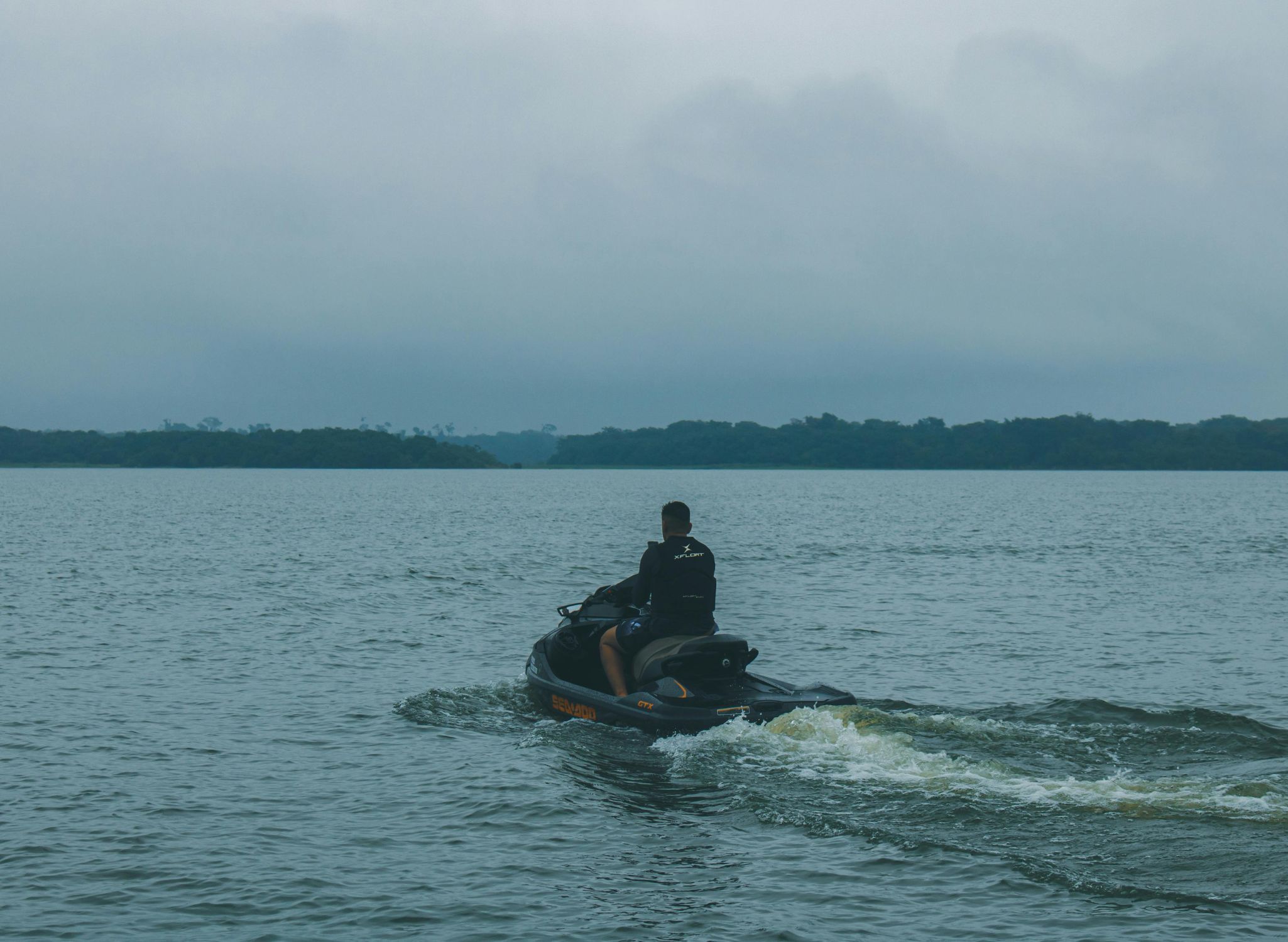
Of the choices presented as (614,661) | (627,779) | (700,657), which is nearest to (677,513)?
(700,657)

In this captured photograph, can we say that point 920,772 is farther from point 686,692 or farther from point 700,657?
point 700,657

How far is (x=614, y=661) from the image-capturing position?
47.8ft

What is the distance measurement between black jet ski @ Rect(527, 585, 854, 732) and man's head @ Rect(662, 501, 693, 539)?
3.97 feet

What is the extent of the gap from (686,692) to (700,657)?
1.58 feet

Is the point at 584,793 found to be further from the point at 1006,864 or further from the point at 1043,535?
the point at 1043,535

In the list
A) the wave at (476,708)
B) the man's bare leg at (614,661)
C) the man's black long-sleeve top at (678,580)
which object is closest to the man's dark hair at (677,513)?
the man's black long-sleeve top at (678,580)

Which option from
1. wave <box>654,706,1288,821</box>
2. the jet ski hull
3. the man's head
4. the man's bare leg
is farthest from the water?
the man's head

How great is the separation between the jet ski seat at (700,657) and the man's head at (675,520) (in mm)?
1198

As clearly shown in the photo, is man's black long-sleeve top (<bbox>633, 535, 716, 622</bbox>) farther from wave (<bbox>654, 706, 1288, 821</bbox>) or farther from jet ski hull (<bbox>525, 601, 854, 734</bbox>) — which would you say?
wave (<bbox>654, 706, 1288, 821</bbox>)

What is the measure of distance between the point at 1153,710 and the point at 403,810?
30.5 feet

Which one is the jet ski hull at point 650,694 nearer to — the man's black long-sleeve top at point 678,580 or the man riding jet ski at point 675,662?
the man riding jet ski at point 675,662

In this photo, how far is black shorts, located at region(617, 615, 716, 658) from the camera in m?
14.0

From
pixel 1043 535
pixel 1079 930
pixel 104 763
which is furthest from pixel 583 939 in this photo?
pixel 1043 535

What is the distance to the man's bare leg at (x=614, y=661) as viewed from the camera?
14.5 metres
